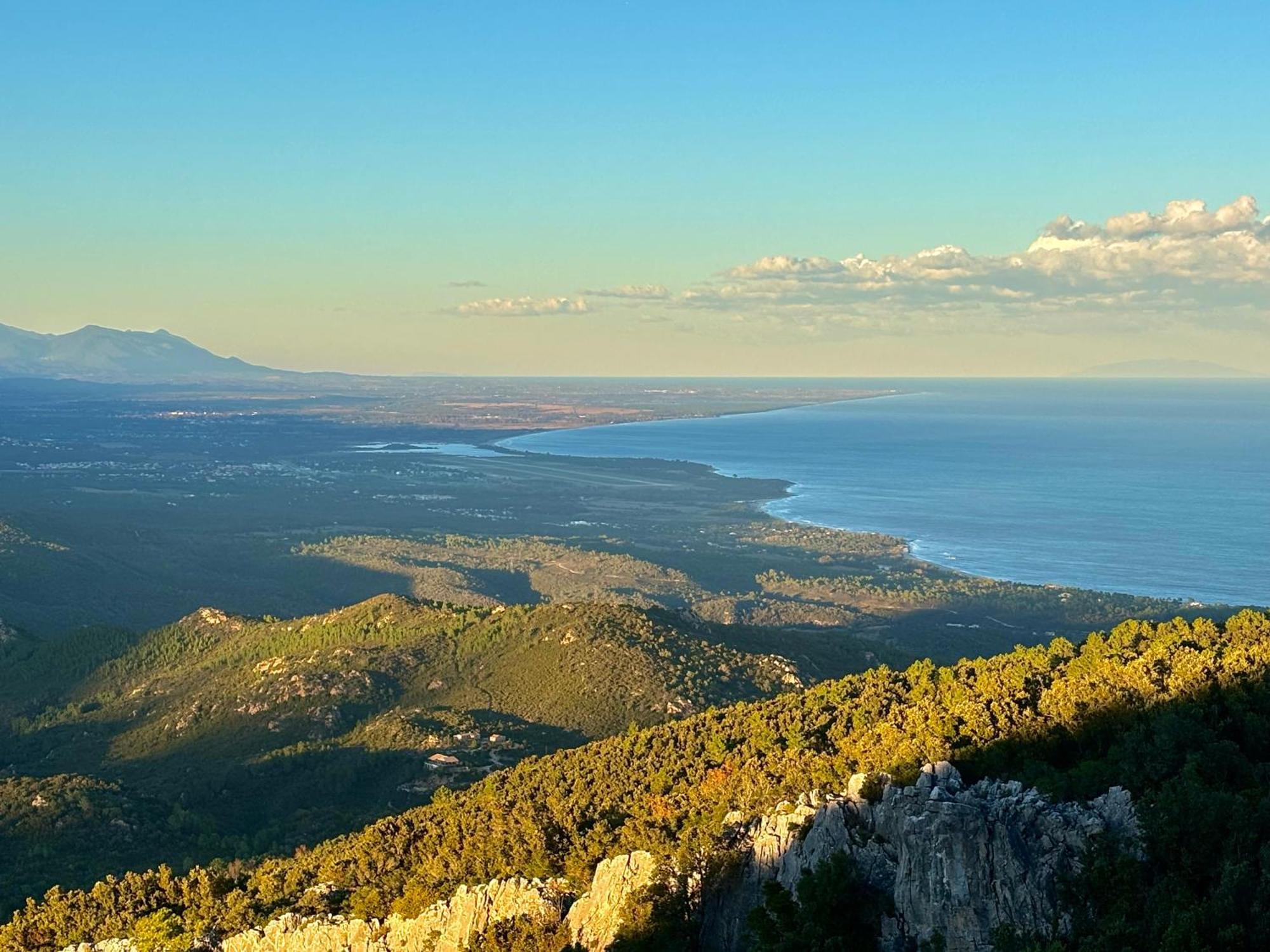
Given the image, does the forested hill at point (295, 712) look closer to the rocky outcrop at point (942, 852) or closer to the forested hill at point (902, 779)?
the forested hill at point (902, 779)

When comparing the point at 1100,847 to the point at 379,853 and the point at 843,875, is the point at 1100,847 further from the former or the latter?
the point at 379,853

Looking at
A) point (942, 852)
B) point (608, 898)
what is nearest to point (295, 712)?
point (608, 898)

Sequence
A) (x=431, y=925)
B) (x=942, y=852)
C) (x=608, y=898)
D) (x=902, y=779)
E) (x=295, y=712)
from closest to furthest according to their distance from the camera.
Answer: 1. (x=942, y=852)
2. (x=902, y=779)
3. (x=608, y=898)
4. (x=431, y=925)
5. (x=295, y=712)

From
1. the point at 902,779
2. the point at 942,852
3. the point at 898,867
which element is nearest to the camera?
the point at 942,852

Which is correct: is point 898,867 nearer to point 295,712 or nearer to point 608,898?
point 608,898

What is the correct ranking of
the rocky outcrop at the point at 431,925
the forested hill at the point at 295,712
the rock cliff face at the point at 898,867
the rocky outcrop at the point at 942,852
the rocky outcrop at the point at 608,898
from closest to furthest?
the rocky outcrop at the point at 942,852, the rock cliff face at the point at 898,867, the rocky outcrop at the point at 608,898, the rocky outcrop at the point at 431,925, the forested hill at the point at 295,712

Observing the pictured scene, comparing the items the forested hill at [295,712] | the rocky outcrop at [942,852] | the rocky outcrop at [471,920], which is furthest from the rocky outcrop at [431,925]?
the forested hill at [295,712]

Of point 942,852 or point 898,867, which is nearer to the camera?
point 942,852

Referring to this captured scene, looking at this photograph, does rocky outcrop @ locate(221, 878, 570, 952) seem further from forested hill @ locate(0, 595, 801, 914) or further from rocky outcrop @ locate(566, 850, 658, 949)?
forested hill @ locate(0, 595, 801, 914)
